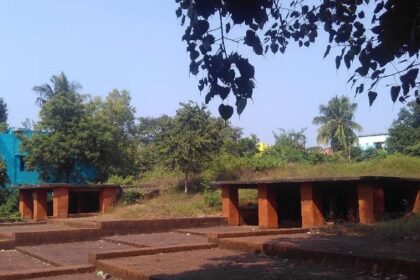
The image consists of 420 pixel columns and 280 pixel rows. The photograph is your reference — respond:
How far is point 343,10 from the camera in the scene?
4.86 m

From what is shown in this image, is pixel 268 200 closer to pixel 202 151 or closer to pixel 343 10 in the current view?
pixel 202 151

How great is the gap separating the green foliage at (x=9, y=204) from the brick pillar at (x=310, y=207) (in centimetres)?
1327

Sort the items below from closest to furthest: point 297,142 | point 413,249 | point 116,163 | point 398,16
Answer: point 398,16, point 413,249, point 116,163, point 297,142

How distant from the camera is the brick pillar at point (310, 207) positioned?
41.5 feet

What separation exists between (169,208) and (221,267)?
441 inches

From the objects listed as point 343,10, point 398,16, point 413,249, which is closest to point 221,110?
point 398,16

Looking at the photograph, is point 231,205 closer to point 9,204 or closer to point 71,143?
point 9,204

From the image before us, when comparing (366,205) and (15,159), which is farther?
(15,159)

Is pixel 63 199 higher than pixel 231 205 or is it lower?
higher

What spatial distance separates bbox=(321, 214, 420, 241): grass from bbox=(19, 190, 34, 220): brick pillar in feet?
48.4

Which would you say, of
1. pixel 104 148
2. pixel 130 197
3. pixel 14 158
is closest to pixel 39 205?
pixel 130 197

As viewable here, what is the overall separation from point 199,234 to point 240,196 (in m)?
5.48

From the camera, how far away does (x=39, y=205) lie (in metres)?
19.8

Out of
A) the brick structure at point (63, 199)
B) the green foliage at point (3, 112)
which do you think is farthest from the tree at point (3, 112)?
A: the brick structure at point (63, 199)
